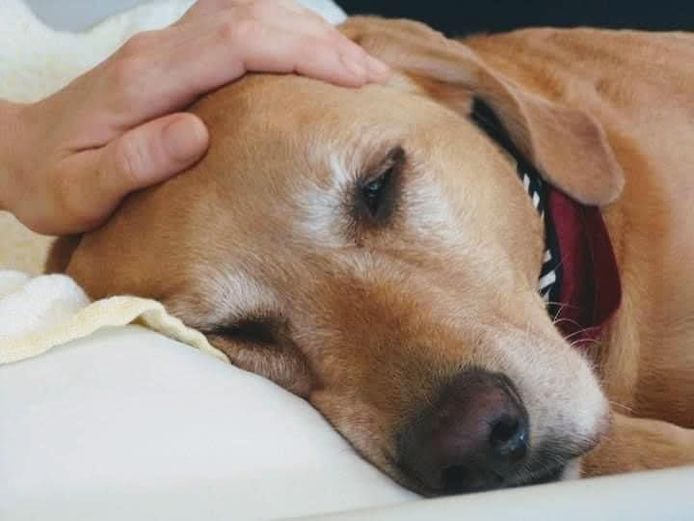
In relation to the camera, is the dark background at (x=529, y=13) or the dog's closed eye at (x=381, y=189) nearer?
the dog's closed eye at (x=381, y=189)

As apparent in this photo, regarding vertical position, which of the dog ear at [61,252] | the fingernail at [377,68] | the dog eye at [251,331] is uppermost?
the fingernail at [377,68]

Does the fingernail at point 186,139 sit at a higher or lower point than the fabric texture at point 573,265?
higher

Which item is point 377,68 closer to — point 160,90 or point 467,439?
point 160,90

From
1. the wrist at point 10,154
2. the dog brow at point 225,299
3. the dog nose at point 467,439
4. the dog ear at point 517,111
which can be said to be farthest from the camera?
the wrist at point 10,154

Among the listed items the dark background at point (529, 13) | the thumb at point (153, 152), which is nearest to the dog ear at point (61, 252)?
the thumb at point (153, 152)

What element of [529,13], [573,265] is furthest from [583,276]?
[529,13]

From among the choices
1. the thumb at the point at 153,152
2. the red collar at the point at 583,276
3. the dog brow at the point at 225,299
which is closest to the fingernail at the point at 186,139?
the thumb at the point at 153,152

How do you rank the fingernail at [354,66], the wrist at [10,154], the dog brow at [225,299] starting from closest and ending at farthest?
the dog brow at [225,299], the fingernail at [354,66], the wrist at [10,154]

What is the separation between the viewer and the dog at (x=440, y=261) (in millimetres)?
1176

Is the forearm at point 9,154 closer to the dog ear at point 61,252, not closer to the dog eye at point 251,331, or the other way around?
the dog ear at point 61,252

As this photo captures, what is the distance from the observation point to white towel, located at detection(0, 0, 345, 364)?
1.15 meters

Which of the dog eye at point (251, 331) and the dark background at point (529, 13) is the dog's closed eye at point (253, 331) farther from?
the dark background at point (529, 13)

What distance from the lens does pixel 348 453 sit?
44.7 inches

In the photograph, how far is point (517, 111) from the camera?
5.23 ft
